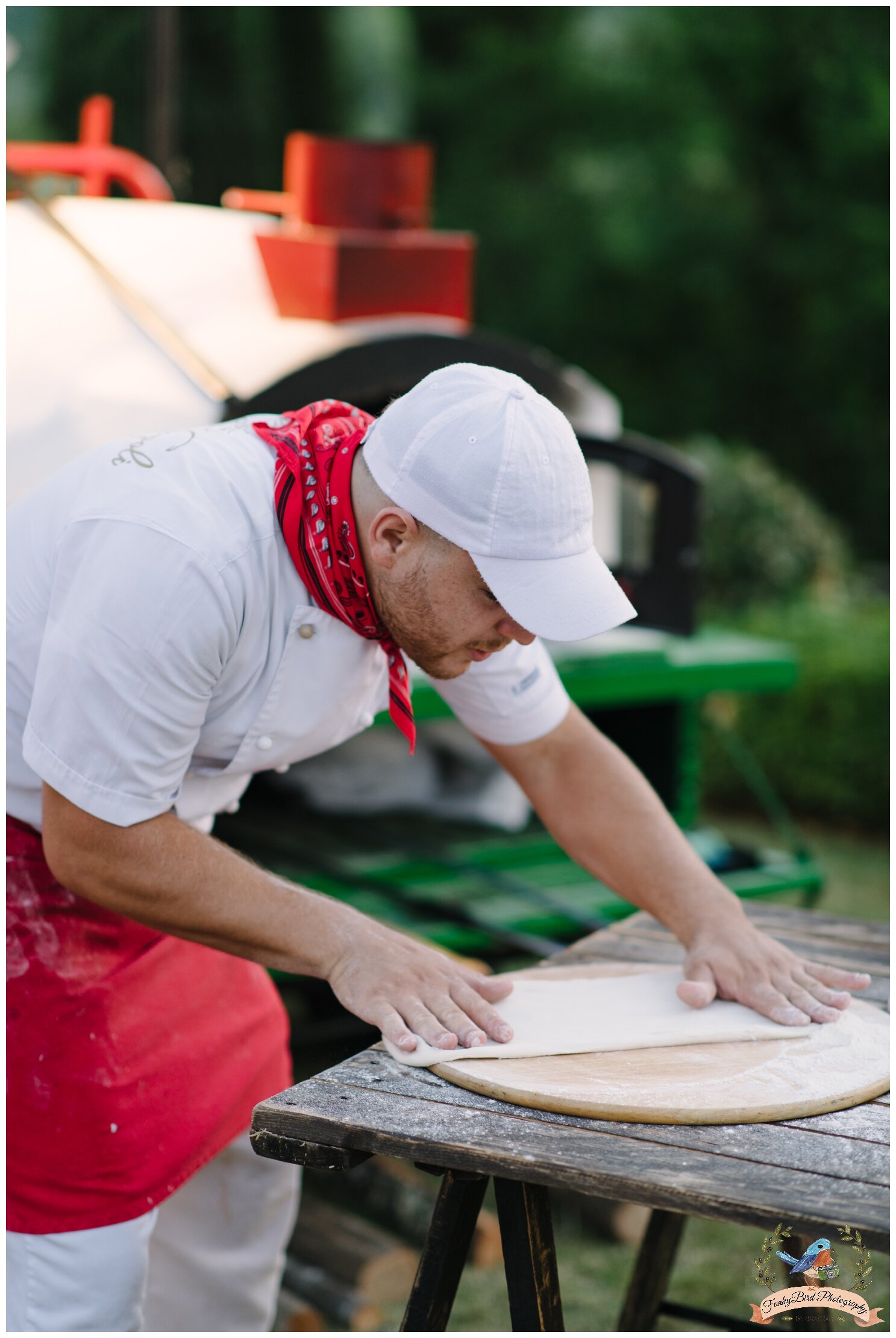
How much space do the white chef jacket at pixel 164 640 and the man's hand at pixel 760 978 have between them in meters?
0.51

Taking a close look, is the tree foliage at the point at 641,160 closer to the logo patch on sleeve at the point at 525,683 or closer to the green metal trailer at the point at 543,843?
the green metal trailer at the point at 543,843

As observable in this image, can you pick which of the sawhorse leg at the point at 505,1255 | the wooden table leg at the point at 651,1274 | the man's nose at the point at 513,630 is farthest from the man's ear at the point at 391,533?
the wooden table leg at the point at 651,1274

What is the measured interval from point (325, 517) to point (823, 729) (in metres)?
5.28

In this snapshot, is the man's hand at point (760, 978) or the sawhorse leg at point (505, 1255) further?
the man's hand at point (760, 978)

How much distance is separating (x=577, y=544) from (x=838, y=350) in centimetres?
1114

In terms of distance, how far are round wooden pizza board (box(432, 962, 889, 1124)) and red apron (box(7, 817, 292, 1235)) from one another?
484 mm

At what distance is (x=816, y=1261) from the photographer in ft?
5.00

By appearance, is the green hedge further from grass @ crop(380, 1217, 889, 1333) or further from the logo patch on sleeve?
the logo patch on sleeve

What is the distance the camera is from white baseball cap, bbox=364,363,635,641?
1560 millimetres

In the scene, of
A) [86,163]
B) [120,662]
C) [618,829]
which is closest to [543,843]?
[618,829]

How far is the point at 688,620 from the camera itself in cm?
387

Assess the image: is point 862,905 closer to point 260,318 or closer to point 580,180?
point 260,318

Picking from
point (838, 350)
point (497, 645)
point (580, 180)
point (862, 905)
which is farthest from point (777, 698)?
point (580, 180)

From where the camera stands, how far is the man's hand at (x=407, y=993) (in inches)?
63.6
